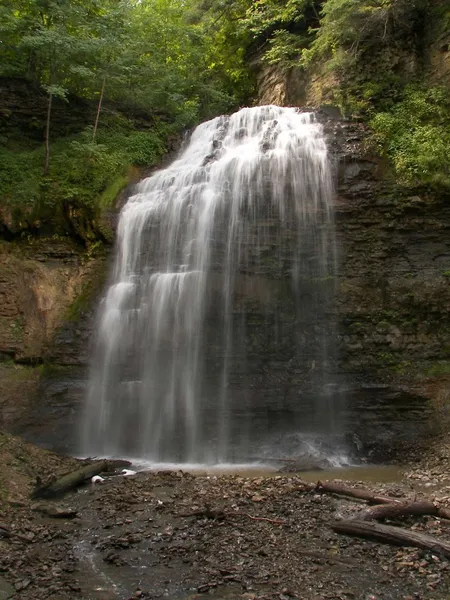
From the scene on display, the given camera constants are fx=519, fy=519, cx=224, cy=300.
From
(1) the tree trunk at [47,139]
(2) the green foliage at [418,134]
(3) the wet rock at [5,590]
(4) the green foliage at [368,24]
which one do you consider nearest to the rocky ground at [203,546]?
(3) the wet rock at [5,590]

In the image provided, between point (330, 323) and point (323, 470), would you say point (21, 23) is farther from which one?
point (323, 470)

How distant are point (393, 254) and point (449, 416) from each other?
12.9 feet

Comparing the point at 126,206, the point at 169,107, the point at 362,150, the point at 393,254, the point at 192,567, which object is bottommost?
the point at 192,567

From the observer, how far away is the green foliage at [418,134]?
12766mm

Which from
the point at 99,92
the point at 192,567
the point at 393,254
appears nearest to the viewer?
the point at 192,567

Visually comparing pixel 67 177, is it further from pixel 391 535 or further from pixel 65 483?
pixel 391 535

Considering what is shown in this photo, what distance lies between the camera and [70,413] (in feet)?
38.0

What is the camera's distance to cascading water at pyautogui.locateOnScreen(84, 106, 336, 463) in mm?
11328

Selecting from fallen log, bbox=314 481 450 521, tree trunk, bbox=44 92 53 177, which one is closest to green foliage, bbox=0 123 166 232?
tree trunk, bbox=44 92 53 177

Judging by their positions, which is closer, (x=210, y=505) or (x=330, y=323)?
(x=210, y=505)

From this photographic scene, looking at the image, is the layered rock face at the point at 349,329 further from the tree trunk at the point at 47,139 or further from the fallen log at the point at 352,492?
the fallen log at the point at 352,492

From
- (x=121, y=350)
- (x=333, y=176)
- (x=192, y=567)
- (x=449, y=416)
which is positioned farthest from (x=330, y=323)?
(x=192, y=567)

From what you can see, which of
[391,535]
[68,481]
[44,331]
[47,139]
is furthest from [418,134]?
[68,481]

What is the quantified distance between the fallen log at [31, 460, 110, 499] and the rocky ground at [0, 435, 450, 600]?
0.74 ft
